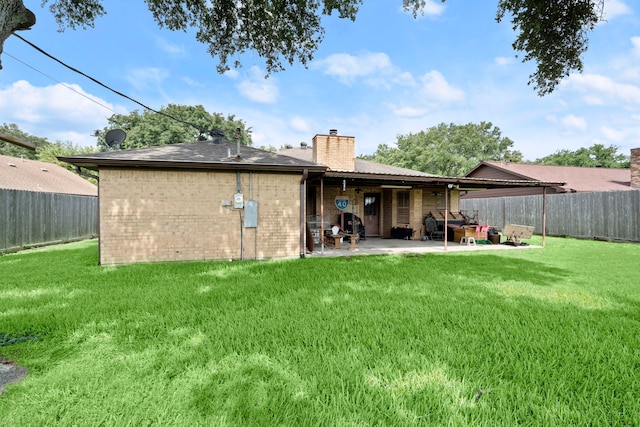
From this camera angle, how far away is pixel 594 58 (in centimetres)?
702

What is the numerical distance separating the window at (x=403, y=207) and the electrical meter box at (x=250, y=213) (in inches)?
300

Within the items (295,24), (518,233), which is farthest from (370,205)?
(295,24)

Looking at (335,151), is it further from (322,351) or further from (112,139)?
(322,351)

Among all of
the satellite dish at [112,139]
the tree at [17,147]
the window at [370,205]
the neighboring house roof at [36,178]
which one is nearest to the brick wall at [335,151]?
the window at [370,205]

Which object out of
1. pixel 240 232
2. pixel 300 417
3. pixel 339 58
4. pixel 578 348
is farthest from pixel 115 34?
pixel 578 348

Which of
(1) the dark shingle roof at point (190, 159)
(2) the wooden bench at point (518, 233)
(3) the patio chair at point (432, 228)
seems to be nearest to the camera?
(1) the dark shingle roof at point (190, 159)

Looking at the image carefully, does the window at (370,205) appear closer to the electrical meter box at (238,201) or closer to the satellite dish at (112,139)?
the electrical meter box at (238,201)

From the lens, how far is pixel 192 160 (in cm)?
735

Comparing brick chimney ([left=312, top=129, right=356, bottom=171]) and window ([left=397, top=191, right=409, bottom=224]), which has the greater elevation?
brick chimney ([left=312, top=129, right=356, bottom=171])

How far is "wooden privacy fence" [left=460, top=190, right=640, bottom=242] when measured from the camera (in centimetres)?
1120

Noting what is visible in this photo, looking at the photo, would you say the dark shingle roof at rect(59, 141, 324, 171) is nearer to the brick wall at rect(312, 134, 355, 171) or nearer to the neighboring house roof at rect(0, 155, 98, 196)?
the brick wall at rect(312, 134, 355, 171)

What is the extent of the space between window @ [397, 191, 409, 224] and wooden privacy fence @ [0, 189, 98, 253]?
13863mm

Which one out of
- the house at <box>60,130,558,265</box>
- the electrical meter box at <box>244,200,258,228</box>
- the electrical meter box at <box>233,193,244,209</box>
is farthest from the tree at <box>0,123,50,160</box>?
the electrical meter box at <box>244,200,258,228</box>

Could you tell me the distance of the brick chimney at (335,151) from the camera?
1245 centimetres
